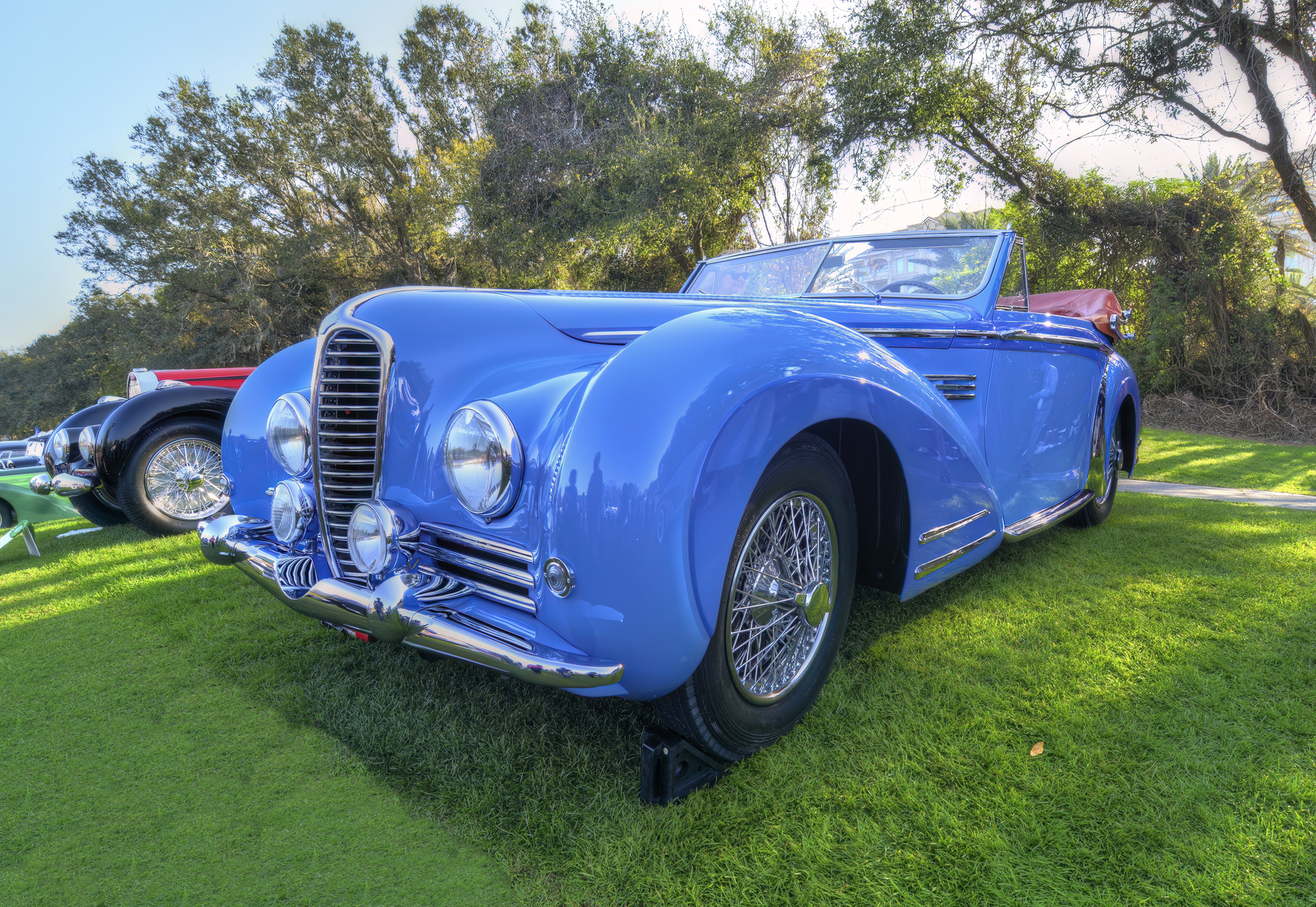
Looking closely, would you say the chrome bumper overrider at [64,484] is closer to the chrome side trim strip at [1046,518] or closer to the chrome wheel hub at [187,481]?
the chrome wheel hub at [187,481]

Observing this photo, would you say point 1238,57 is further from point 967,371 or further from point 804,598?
point 804,598

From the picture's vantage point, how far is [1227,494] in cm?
549

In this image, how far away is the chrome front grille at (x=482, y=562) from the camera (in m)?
1.62

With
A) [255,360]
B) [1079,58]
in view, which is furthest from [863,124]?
[255,360]

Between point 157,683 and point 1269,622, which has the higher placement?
point 157,683

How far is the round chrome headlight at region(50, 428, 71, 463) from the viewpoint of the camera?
15.0ft

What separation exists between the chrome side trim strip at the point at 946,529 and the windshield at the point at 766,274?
130 cm

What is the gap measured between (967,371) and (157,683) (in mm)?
3420

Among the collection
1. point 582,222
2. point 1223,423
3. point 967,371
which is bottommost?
point 1223,423

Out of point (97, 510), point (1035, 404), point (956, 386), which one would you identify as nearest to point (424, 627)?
point (956, 386)

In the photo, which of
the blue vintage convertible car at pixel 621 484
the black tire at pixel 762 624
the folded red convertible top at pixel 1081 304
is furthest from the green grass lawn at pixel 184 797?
the folded red convertible top at pixel 1081 304

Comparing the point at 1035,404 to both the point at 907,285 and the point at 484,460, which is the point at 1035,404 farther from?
the point at 484,460

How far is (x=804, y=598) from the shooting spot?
6.14ft

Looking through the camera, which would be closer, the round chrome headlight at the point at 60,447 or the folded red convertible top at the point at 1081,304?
the round chrome headlight at the point at 60,447
